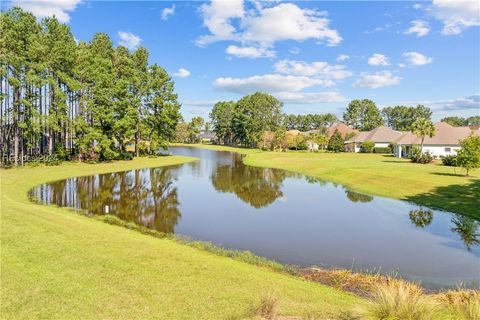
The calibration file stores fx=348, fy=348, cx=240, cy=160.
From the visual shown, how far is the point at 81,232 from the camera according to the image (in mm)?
14617

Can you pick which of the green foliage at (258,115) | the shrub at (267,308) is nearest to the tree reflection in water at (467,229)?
the shrub at (267,308)

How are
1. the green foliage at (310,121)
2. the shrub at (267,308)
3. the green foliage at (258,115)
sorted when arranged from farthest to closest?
the green foliage at (310,121) → the green foliage at (258,115) → the shrub at (267,308)

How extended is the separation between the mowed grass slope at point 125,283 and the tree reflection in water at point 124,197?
6.78 m

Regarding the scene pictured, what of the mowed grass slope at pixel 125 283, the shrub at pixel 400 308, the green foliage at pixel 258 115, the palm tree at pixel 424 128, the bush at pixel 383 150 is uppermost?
the green foliage at pixel 258 115

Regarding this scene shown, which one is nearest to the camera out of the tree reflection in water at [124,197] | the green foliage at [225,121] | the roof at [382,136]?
the tree reflection in water at [124,197]

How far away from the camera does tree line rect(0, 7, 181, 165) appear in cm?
4209

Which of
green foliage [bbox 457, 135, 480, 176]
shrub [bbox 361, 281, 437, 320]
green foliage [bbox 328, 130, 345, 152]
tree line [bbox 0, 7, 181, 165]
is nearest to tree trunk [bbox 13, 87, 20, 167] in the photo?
tree line [bbox 0, 7, 181, 165]

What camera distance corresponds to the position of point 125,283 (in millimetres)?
9688

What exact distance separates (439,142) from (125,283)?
241 ft

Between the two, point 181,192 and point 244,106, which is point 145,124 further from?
point 244,106

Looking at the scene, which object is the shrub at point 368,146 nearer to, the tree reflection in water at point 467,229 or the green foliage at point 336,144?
the green foliage at point 336,144

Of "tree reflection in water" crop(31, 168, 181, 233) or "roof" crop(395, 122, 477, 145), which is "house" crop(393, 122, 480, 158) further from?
"tree reflection in water" crop(31, 168, 181, 233)

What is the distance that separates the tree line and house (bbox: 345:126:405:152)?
167 ft

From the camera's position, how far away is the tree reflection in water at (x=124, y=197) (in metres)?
22.7
